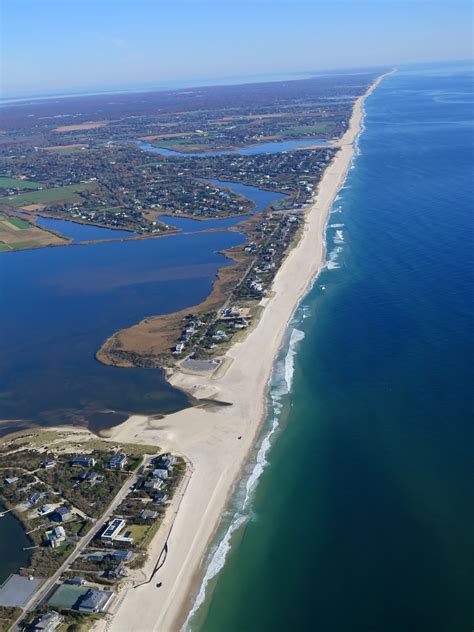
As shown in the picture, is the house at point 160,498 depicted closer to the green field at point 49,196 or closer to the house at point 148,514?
the house at point 148,514

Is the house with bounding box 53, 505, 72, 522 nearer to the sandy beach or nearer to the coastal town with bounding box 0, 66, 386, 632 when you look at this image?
the coastal town with bounding box 0, 66, 386, 632

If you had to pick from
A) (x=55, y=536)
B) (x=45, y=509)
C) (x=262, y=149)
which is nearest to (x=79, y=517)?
(x=55, y=536)

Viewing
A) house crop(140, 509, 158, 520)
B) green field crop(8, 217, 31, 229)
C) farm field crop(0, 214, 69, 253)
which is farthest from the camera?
green field crop(8, 217, 31, 229)

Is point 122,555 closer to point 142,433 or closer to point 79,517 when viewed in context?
point 79,517

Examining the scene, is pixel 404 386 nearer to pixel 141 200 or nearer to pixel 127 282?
pixel 127 282

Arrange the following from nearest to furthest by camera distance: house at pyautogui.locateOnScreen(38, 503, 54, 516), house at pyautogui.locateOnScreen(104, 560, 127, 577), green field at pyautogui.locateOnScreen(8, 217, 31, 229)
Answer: house at pyautogui.locateOnScreen(104, 560, 127, 577), house at pyautogui.locateOnScreen(38, 503, 54, 516), green field at pyautogui.locateOnScreen(8, 217, 31, 229)

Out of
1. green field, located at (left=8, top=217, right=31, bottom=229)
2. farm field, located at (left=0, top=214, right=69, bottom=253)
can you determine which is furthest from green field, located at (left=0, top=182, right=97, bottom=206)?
farm field, located at (left=0, top=214, right=69, bottom=253)
